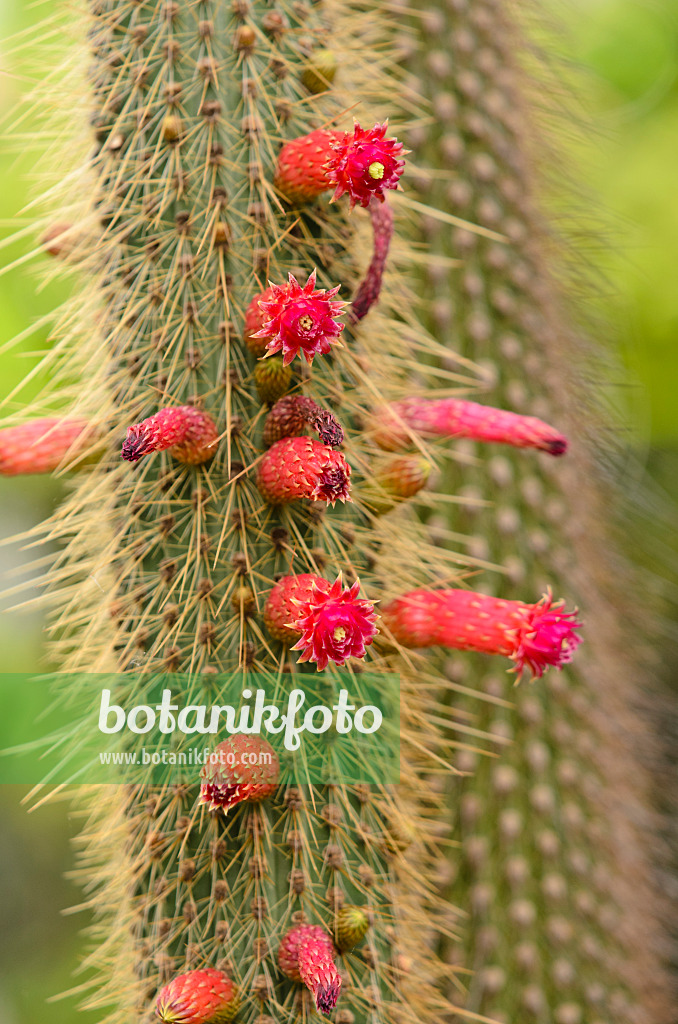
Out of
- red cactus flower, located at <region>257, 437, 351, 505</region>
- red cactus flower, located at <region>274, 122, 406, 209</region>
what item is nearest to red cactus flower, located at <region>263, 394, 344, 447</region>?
red cactus flower, located at <region>257, 437, 351, 505</region>

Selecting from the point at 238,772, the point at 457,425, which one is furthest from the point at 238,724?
the point at 457,425

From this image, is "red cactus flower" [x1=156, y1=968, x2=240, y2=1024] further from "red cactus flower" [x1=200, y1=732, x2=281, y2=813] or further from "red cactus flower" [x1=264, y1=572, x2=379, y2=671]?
"red cactus flower" [x1=264, y1=572, x2=379, y2=671]

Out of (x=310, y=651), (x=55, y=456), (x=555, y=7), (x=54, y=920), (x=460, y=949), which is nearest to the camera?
(x=310, y=651)

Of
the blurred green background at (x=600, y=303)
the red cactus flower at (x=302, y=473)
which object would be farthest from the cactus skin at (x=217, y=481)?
the blurred green background at (x=600, y=303)

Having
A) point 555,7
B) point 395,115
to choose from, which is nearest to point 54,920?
point 395,115

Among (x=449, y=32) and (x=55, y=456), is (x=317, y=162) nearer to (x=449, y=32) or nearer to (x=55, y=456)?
(x=55, y=456)

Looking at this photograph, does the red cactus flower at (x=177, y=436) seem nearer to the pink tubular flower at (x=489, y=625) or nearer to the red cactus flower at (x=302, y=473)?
the red cactus flower at (x=302, y=473)
